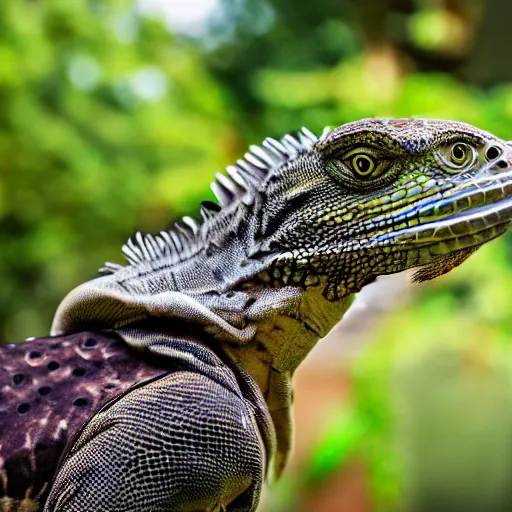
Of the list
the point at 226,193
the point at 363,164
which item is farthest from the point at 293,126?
the point at 363,164

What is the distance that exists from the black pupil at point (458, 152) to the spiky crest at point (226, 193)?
0.30 m

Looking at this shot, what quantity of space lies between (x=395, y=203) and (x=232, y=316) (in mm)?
390

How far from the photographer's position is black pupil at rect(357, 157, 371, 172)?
140 centimetres

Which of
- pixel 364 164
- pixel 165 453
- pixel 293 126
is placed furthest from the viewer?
pixel 293 126

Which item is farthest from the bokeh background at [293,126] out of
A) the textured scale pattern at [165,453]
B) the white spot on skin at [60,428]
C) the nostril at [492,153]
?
the white spot on skin at [60,428]

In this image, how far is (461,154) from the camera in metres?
1.39

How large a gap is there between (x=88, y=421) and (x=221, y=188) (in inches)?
22.5

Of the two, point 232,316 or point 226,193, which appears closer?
point 232,316

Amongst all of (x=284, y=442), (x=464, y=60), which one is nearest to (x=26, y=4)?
(x=464, y=60)

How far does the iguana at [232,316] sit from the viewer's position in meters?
1.31

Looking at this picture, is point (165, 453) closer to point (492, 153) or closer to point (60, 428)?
point (60, 428)

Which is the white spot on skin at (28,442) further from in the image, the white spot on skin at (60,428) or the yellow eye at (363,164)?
the yellow eye at (363,164)

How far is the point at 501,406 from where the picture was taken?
4824 millimetres

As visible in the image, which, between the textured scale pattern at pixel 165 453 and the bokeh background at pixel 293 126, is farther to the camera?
the bokeh background at pixel 293 126
